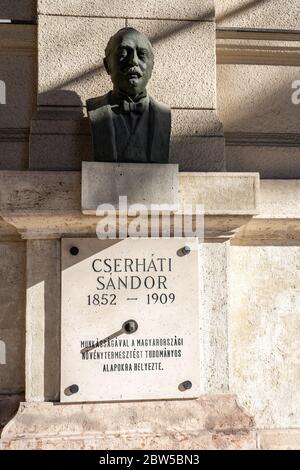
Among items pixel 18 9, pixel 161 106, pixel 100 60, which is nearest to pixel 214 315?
pixel 161 106

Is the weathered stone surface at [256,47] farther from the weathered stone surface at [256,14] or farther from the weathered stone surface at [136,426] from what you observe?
the weathered stone surface at [136,426]

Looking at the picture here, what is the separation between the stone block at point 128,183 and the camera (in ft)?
12.9

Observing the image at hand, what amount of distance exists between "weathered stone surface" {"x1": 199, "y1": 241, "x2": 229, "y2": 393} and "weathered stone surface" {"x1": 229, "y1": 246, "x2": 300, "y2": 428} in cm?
15

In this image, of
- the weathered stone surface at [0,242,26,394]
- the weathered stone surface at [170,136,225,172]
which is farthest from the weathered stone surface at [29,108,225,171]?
the weathered stone surface at [0,242,26,394]

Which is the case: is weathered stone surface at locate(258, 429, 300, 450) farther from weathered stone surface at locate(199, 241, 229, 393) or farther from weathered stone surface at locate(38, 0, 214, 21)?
weathered stone surface at locate(38, 0, 214, 21)

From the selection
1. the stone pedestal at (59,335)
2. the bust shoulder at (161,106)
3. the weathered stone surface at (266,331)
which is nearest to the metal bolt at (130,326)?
the stone pedestal at (59,335)

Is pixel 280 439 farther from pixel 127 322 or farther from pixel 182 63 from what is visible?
pixel 182 63

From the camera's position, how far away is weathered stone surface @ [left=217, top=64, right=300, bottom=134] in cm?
A: 462

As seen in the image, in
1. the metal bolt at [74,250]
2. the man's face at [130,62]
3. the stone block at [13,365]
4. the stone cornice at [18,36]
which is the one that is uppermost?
the stone cornice at [18,36]

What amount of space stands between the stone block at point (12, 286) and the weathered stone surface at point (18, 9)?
5.40 ft

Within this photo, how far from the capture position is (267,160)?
4.57m

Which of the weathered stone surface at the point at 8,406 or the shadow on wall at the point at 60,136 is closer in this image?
the weathered stone surface at the point at 8,406

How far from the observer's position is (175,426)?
404 centimetres
